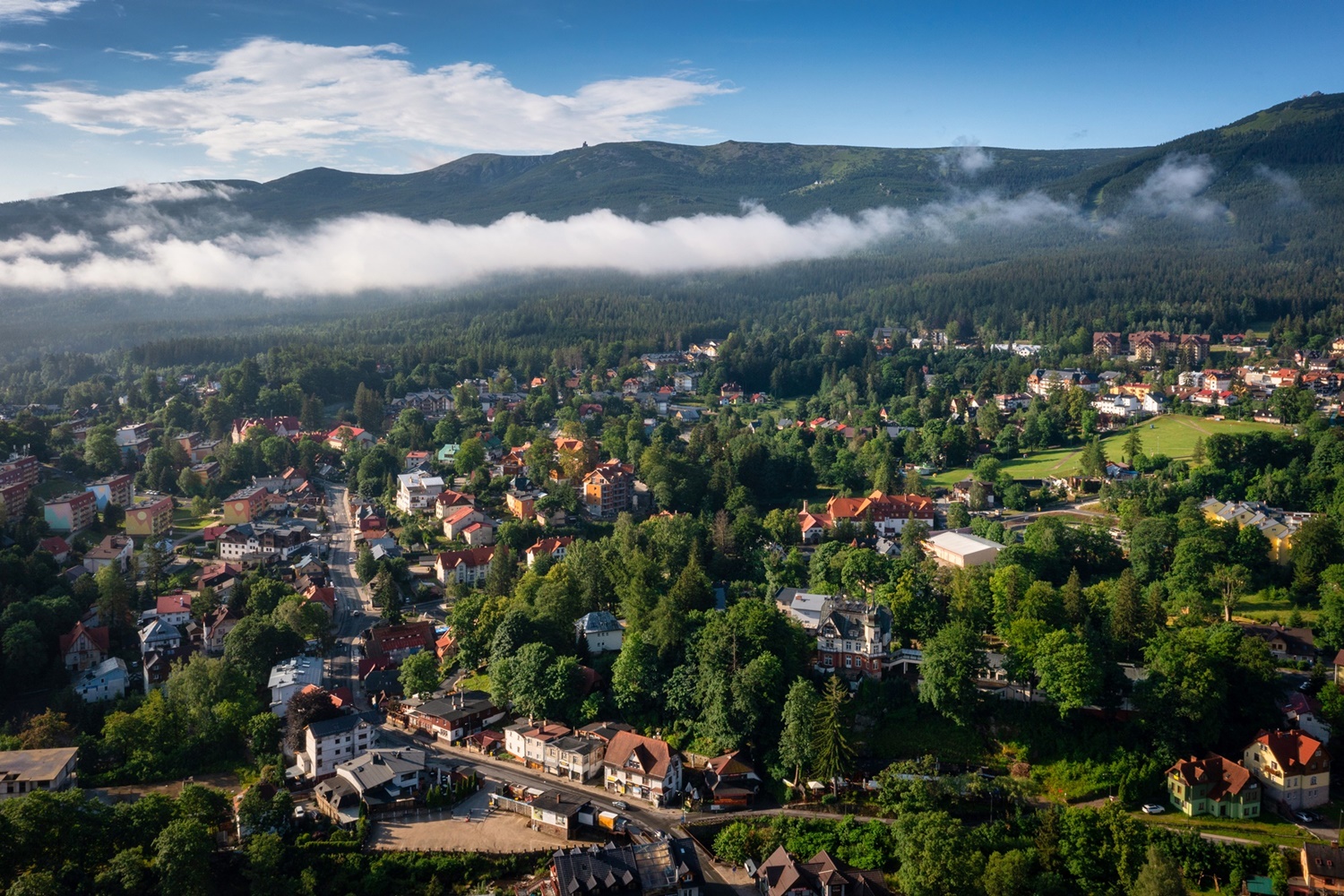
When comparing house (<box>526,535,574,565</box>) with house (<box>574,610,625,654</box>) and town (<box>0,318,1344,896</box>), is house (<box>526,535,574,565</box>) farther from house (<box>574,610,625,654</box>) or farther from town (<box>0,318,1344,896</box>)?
house (<box>574,610,625,654</box>)

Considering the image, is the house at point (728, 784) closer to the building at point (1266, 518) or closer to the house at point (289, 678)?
the house at point (289, 678)

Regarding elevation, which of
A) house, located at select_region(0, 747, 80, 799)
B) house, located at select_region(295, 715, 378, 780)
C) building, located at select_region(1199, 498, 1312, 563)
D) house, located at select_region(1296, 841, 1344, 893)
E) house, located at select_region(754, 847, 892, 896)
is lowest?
house, located at select_region(754, 847, 892, 896)

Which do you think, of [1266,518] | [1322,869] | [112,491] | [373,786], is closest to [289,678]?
[373,786]

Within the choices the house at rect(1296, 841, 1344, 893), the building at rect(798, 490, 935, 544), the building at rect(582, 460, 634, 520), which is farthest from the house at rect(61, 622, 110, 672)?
the house at rect(1296, 841, 1344, 893)

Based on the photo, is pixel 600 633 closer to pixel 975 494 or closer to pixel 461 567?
pixel 461 567

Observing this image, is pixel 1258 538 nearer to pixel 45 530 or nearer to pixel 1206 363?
pixel 1206 363
